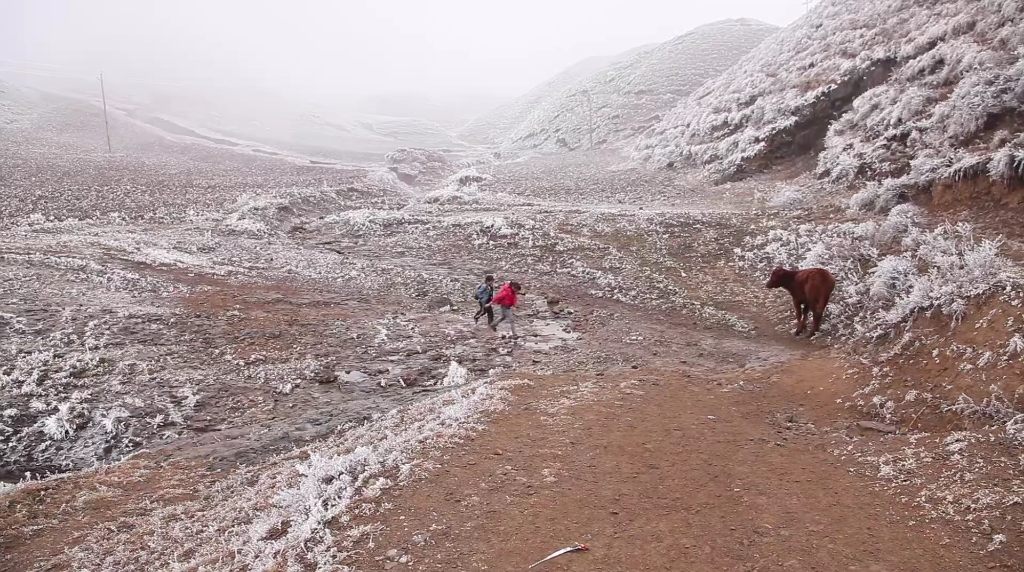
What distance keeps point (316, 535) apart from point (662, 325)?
9.02m

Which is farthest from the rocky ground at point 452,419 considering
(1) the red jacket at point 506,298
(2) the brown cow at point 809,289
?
(1) the red jacket at point 506,298

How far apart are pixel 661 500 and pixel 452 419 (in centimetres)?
297

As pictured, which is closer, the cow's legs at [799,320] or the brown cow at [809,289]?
the brown cow at [809,289]

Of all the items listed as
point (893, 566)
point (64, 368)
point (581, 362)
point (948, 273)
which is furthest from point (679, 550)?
point (64, 368)

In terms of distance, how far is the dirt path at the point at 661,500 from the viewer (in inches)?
184

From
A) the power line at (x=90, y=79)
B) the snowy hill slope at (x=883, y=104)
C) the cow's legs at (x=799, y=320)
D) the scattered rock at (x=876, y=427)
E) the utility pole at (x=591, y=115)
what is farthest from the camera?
the power line at (x=90, y=79)

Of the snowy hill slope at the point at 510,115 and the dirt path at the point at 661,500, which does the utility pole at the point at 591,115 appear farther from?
the dirt path at the point at 661,500

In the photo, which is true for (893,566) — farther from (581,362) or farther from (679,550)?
(581,362)

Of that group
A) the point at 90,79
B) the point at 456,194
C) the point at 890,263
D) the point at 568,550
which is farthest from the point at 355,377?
the point at 90,79

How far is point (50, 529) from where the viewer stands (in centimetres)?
582

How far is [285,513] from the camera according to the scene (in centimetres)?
552

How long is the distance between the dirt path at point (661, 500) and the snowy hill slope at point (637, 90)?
39318 mm

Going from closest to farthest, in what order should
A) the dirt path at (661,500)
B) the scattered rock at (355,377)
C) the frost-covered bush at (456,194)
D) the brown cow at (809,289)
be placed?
the dirt path at (661,500) < the scattered rock at (355,377) < the brown cow at (809,289) < the frost-covered bush at (456,194)

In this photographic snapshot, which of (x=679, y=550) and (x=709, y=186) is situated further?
(x=709, y=186)
